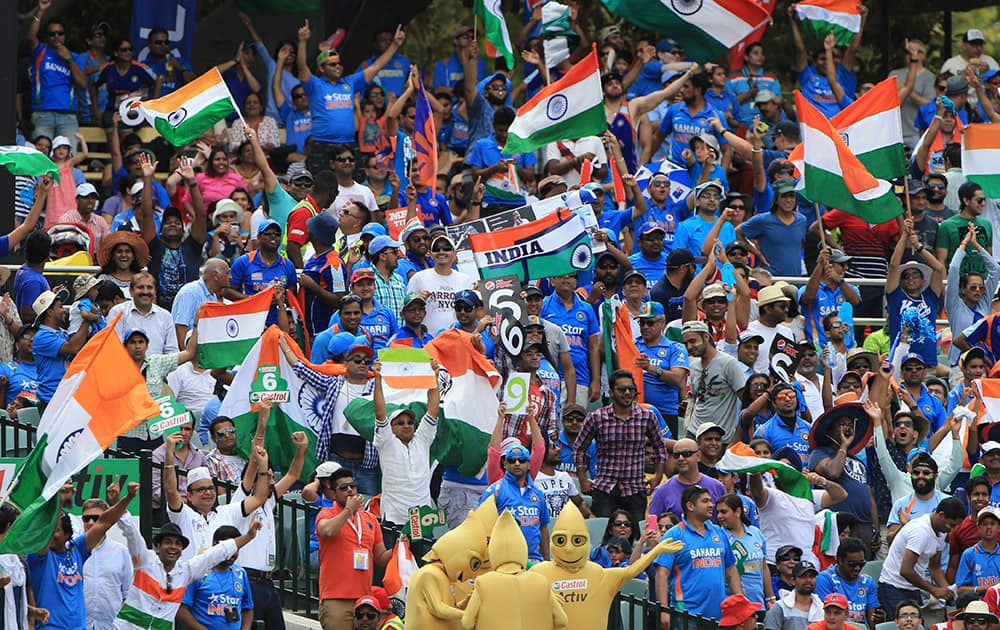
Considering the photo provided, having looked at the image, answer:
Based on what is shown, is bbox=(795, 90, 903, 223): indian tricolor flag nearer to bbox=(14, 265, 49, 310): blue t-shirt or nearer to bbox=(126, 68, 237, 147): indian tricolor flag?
bbox=(126, 68, 237, 147): indian tricolor flag

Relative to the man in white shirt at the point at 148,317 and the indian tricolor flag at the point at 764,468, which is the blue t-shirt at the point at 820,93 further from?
the man in white shirt at the point at 148,317

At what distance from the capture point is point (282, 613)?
15766mm

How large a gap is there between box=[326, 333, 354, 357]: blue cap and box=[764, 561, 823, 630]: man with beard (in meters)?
3.64

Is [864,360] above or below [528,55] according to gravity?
below

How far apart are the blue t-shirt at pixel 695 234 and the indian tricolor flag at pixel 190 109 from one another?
4009 mm

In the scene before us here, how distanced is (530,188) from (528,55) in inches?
82.4

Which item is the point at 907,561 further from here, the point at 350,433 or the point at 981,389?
the point at 350,433

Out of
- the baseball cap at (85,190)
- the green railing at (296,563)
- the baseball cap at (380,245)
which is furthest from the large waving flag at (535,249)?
the baseball cap at (85,190)

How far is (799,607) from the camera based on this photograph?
52.1 feet

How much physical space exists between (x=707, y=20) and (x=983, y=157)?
2.87 metres

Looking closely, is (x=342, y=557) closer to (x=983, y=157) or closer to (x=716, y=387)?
(x=716, y=387)

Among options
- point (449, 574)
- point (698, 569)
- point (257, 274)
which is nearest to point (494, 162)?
point (257, 274)

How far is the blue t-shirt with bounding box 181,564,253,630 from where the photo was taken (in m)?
14.8

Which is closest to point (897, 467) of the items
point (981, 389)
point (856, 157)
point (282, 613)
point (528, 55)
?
point (981, 389)
